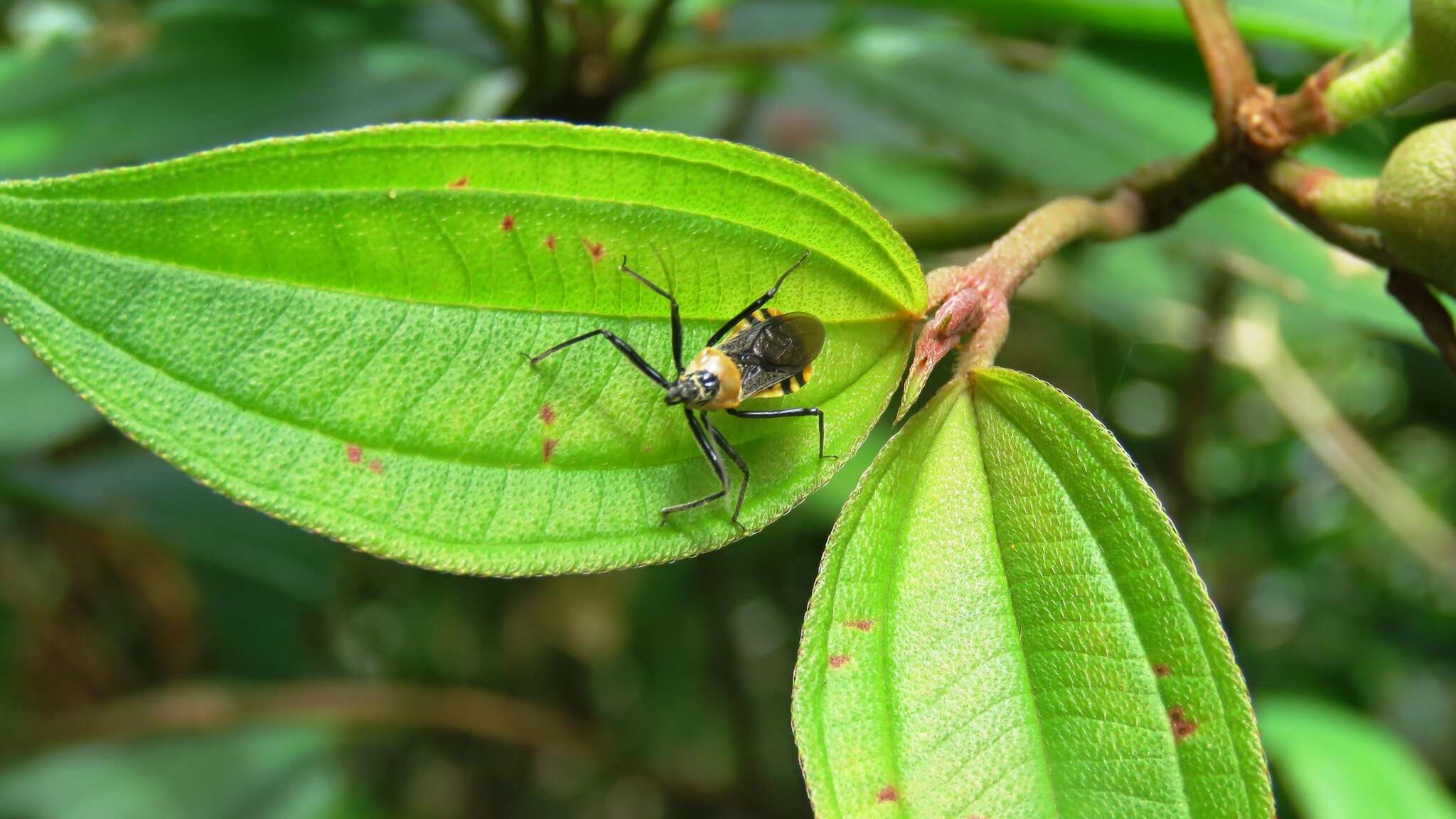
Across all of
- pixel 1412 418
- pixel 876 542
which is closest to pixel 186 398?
pixel 876 542

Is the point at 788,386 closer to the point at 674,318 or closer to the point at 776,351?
the point at 776,351

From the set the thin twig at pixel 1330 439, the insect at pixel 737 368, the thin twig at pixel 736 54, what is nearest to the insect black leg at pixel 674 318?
the insect at pixel 737 368

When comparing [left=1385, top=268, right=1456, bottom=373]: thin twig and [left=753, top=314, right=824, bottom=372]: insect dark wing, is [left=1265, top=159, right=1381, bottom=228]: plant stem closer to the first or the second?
[left=1385, top=268, right=1456, bottom=373]: thin twig

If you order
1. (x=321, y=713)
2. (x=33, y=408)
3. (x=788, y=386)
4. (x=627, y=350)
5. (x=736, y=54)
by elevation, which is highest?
(x=736, y=54)

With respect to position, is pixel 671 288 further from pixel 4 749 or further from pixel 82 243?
pixel 4 749

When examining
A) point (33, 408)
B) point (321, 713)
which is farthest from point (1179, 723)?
point (321, 713)

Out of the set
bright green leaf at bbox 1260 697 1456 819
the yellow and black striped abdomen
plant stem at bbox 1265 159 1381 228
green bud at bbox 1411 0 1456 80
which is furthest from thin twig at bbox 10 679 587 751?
green bud at bbox 1411 0 1456 80
